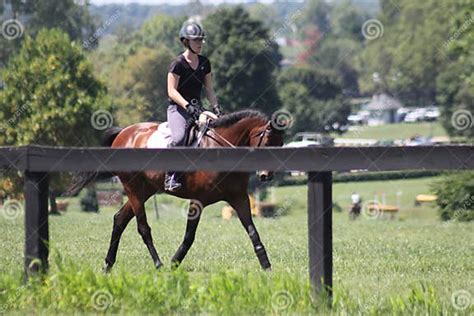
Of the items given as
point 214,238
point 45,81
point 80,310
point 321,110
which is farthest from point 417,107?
point 80,310

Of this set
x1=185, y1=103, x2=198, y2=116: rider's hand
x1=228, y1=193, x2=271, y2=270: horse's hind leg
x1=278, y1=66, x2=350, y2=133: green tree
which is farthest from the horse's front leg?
x1=278, y1=66, x2=350, y2=133: green tree

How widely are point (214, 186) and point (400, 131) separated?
129 m

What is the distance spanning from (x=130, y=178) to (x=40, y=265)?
467 centimetres

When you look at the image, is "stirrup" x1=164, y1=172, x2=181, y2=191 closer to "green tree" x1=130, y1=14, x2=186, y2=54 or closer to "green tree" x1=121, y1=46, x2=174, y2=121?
"green tree" x1=121, y1=46, x2=174, y2=121

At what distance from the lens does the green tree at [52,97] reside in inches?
1973

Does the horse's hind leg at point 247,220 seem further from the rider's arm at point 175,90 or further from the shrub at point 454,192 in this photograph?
the shrub at point 454,192

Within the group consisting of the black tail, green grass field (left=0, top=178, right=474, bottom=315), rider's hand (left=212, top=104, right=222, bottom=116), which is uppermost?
rider's hand (left=212, top=104, right=222, bottom=116)

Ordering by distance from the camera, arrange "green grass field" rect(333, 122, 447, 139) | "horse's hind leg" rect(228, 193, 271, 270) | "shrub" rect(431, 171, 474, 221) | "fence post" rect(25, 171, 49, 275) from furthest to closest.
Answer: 1. "green grass field" rect(333, 122, 447, 139)
2. "shrub" rect(431, 171, 474, 221)
3. "horse's hind leg" rect(228, 193, 271, 270)
4. "fence post" rect(25, 171, 49, 275)

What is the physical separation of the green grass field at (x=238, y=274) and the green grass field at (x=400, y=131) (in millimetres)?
102026

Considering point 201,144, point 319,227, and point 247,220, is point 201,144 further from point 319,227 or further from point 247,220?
point 319,227

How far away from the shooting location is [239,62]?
88812 mm

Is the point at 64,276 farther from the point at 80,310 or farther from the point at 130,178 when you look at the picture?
the point at 130,178

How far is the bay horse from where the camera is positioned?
13.8 meters

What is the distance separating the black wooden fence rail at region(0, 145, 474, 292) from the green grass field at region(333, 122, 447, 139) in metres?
113
